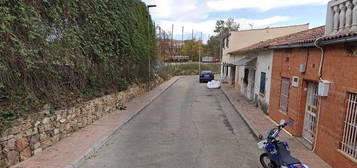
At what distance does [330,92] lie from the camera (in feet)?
20.6

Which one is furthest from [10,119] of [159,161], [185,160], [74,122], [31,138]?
[185,160]

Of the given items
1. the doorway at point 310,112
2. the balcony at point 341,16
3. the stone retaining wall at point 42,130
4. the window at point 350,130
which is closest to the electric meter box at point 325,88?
the window at point 350,130

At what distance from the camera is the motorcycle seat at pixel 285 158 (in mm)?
5184

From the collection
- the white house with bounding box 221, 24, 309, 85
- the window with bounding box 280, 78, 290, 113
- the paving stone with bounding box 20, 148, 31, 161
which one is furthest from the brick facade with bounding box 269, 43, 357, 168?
the white house with bounding box 221, 24, 309, 85

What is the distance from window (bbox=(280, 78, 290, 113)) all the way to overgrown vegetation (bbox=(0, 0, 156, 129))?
7.65 metres

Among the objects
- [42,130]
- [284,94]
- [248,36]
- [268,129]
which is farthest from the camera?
[248,36]

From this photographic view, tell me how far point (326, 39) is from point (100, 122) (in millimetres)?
8208

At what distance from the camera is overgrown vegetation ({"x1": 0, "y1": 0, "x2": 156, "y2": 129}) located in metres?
5.73

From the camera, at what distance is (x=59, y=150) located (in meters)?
6.61

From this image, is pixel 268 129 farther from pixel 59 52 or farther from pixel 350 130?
pixel 59 52

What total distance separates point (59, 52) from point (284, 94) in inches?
323

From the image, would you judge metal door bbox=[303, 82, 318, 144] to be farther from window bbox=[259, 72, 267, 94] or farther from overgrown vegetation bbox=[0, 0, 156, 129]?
overgrown vegetation bbox=[0, 0, 156, 129]

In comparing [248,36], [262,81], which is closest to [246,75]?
[262,81]

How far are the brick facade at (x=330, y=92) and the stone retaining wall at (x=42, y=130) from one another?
738 centimetres
